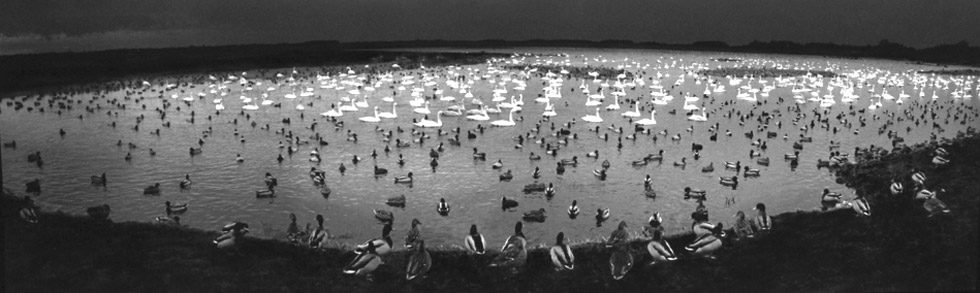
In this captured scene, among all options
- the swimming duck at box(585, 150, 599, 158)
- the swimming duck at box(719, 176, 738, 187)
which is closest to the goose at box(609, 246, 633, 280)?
the swimming duck at box(719, 176, 738, 187)

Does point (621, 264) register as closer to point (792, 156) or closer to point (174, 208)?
point (174, 208)

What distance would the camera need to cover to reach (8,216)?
1404 centimetres

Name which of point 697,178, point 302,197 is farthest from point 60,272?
point 697,178

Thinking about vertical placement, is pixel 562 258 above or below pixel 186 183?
above

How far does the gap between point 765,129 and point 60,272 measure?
2719cm

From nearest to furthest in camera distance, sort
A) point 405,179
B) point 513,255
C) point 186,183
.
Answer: point 513,255 < point 186,183 < point 405,179

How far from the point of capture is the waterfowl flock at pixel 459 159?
15.3 metres

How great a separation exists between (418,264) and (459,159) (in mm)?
11909

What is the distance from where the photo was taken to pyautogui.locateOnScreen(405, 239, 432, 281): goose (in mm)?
10445

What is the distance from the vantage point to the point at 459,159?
882 inches

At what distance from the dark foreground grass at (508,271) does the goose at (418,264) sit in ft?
0.49

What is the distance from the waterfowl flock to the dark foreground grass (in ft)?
1.33

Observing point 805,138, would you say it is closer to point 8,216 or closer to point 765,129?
point 765,129

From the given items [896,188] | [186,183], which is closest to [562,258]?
[896,188]
